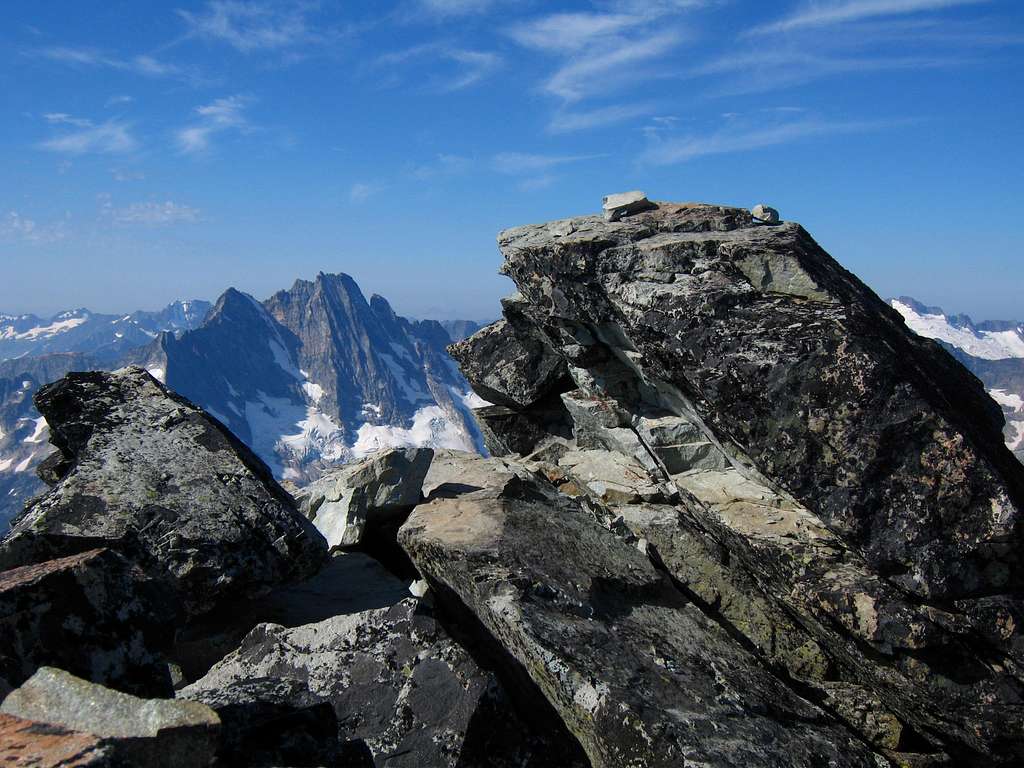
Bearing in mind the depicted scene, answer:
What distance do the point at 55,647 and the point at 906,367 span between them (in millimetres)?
12324

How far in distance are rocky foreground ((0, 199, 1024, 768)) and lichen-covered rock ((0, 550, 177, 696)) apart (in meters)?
0.03

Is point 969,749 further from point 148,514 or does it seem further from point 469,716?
point 148,514

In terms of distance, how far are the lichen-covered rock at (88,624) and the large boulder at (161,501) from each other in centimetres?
204

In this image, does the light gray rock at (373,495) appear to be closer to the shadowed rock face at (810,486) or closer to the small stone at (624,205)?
the shadowed rock face at (810,486)

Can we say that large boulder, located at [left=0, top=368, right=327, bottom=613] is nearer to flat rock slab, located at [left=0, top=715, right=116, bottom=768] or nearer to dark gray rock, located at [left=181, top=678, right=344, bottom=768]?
dark gray rock, located at [left=181, top=678, right=344, bottom=768]

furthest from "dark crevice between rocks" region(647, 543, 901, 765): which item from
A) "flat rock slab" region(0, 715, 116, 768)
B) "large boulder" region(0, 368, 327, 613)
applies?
"flat rock slab" region(0, 715, 116, 768)

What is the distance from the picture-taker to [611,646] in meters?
9.47

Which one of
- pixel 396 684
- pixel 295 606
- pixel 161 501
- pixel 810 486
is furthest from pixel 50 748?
pixel 810 486

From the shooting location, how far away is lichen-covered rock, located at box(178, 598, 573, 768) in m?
8.40

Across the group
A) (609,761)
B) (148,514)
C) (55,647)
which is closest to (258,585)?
(148,514)

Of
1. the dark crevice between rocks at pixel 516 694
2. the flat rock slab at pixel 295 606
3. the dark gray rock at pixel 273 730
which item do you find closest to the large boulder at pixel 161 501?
the flat rock slab at pixel 295 606

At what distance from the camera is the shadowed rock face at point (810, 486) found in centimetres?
951

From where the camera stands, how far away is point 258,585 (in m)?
11.0

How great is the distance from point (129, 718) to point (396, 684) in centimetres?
453
